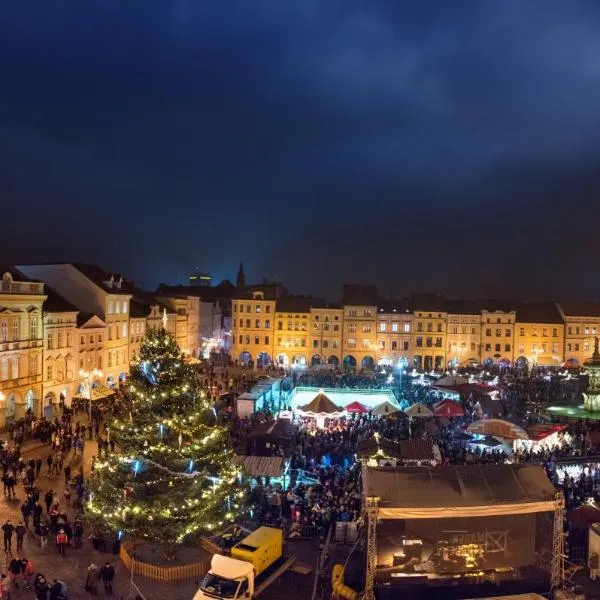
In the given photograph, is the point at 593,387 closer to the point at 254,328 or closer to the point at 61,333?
the point at 61,333

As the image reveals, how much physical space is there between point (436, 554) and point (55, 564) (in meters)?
10.6

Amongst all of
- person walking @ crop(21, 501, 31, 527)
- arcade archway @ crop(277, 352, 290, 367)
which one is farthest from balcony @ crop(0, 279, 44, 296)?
arcade archway @ crop(277, 352, 290, 367)

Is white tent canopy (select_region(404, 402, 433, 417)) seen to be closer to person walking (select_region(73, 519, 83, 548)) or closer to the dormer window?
person walking (select_region(73, 519, 83, 548))

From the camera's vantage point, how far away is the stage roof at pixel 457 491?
14797mm

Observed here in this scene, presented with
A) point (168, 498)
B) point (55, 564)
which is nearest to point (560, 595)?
point (168, 498)

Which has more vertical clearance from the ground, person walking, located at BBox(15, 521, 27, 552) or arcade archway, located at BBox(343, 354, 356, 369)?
person walking, located at BBox(15, 521, 27, 552)

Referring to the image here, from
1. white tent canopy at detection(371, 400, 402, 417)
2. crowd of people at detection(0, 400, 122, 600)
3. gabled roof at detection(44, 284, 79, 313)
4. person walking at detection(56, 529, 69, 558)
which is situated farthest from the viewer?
gabled roof at detection(44, 284, 79, 313)

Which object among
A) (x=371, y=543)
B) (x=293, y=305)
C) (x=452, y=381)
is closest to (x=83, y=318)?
(x=452, y=381)

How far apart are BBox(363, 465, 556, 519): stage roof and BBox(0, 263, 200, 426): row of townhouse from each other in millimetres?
22034

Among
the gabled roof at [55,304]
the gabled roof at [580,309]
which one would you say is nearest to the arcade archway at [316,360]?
the gabled roof at [580,309]

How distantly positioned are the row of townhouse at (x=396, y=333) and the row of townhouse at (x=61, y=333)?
16.7 m

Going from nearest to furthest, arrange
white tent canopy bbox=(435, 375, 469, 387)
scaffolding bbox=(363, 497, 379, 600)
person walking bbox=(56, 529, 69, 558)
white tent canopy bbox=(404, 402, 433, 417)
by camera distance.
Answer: scaffolding bbox=(363, 497, 379, 600)
person walking bbox=(56, 529, 69, 558)
white tent canopy bbox=(404, 402, 433, 417)
white tent canopy bbox=(435, 375, 469, 387)

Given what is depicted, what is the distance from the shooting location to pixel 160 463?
53.9 feet

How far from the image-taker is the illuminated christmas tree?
16.2 metres
